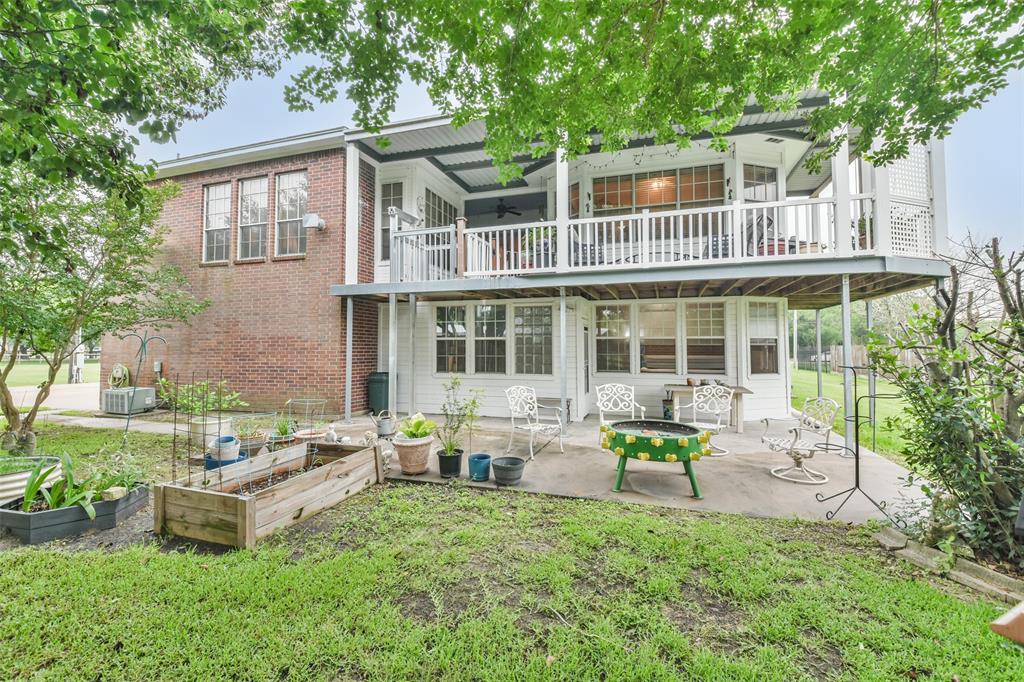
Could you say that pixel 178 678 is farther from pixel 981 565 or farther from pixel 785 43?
pixel 785 43

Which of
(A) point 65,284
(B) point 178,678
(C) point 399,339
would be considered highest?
(A) point 65,284

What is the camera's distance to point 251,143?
959 cm

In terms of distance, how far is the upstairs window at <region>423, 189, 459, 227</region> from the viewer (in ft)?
34.3

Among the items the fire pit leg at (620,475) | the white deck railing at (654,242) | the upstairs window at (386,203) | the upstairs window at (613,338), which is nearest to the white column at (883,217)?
the white deck railing at (654,242)

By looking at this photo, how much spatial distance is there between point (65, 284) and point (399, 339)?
573 centimetres

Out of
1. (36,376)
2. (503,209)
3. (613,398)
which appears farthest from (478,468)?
(36,376)

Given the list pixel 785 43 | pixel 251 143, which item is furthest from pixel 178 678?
pixel 251 143

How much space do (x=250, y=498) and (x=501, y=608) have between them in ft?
7.25

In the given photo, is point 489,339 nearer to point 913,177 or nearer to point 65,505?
point 65,505

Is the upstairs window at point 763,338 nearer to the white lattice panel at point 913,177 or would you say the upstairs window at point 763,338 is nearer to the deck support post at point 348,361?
the white lattice panel at point 913,177

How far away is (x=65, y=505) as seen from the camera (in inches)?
149

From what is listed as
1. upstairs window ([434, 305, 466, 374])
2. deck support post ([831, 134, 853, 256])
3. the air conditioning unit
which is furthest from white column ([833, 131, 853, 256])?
the air conditioning unit

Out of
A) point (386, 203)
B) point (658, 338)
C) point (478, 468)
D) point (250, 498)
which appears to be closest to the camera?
point (250, 498)

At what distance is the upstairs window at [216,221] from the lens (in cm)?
1023
